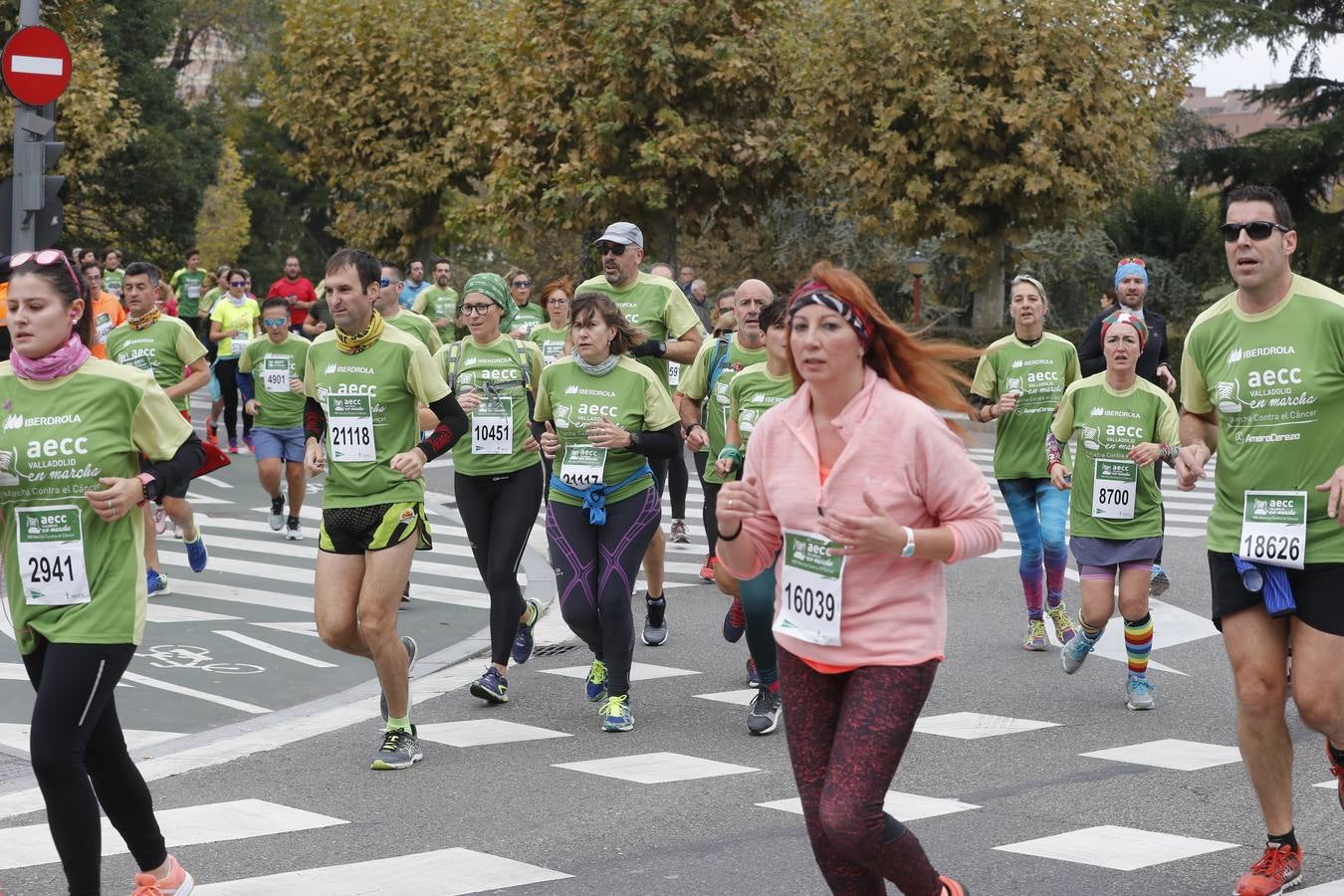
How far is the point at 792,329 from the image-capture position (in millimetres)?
4551

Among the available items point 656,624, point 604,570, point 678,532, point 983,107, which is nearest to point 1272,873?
point 604,570

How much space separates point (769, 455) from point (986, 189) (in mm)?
24718

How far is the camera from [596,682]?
9.05 m

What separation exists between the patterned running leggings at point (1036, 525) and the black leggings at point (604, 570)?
261 centimetres

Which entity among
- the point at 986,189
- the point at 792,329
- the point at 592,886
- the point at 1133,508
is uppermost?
the point at 986,189

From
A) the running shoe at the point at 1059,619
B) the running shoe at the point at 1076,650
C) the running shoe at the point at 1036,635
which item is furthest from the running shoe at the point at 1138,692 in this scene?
the running shoe at the point at 1036,635

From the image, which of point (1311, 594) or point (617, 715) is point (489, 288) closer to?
point (617, 715)

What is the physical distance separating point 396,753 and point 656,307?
4744mm

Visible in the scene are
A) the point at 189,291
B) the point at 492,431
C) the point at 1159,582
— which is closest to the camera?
the point at 492,431

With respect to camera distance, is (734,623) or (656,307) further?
(656,307)

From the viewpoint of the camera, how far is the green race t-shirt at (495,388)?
9297mm

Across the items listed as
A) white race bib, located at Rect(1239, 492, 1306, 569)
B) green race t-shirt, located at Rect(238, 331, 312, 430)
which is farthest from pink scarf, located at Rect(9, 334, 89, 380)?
green race t-shirt, located at Rect(238, 331, 312, 430)

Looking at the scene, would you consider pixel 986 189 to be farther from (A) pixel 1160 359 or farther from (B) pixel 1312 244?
(A) pixel 1160 359

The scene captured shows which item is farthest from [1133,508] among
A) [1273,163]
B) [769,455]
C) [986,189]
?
[1273,163]
